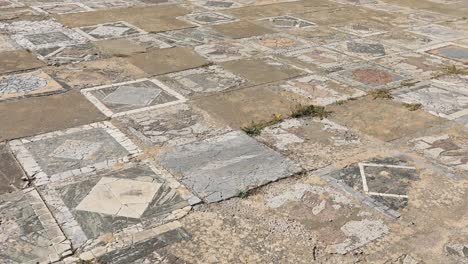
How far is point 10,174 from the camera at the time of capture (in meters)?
5.08

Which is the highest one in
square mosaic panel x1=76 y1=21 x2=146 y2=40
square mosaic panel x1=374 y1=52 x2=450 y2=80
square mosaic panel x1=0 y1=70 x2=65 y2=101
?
square mosaic panel x1=374 y1=52 x2=450 y2=80

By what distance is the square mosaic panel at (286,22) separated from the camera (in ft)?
35.2

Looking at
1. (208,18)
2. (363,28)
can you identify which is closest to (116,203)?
(208,18)

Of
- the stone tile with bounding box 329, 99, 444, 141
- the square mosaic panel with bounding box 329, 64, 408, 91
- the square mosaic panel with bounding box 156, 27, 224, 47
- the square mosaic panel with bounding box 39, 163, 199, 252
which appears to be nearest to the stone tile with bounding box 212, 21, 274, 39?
the square mosaic panel with bounding box 156, 27, 224, 47

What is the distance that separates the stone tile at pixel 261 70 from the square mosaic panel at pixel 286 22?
225 cm

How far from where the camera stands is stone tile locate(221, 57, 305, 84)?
7.93 m

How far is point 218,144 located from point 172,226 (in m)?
1.61

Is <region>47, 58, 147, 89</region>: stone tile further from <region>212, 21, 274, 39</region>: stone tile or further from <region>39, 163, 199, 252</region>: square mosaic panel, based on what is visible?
<region>39, 163, 199, 252</region>: square mosaic panel

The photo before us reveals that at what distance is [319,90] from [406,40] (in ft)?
11.4

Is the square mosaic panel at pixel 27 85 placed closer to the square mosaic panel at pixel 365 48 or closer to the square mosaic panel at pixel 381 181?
the square mosaic panel at pixel 381 181

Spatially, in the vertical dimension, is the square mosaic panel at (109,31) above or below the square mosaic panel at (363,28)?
below

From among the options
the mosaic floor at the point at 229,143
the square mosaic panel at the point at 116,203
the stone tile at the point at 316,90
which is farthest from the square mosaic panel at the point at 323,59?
the square mosaic panel at the point at 116,203

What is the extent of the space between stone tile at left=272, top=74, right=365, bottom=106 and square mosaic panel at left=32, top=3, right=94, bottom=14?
5.92m

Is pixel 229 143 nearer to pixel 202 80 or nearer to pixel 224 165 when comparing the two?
pixel 224 165
